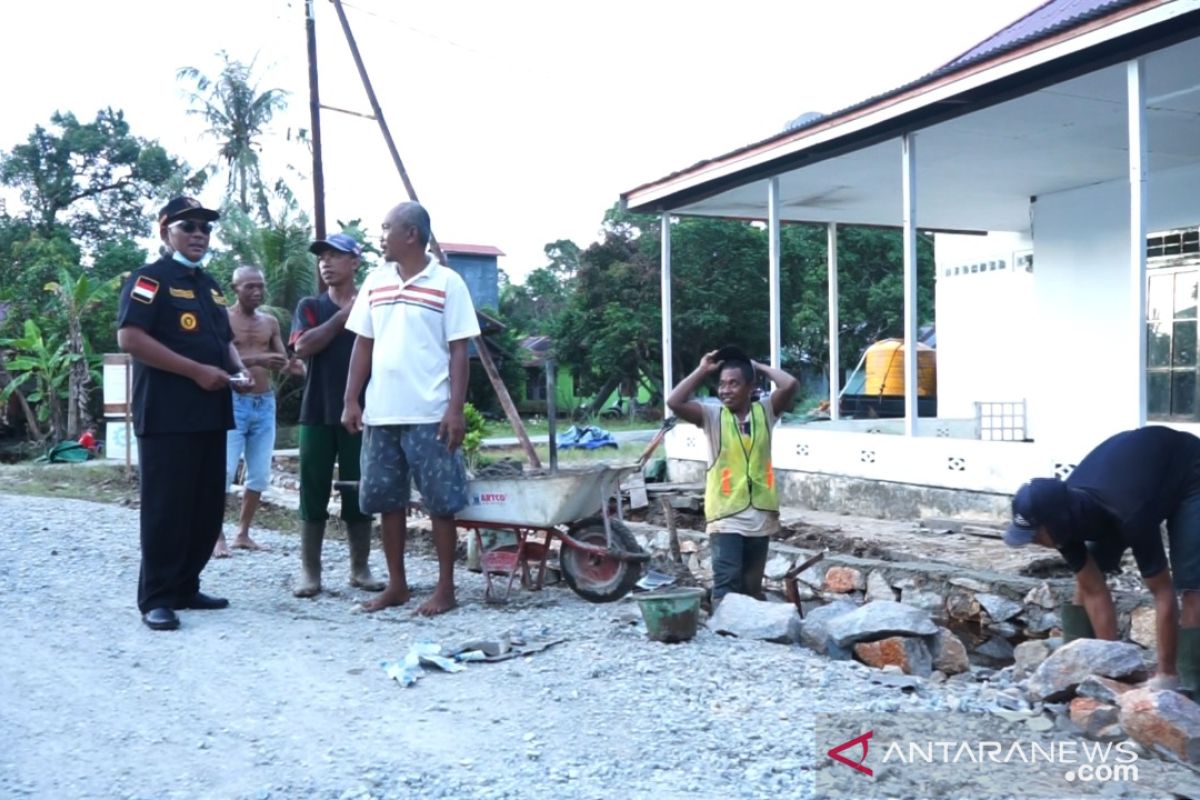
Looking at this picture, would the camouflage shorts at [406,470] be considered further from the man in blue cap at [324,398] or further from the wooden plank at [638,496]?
the wooden plank at [638,496]

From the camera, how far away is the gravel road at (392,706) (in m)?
3.10

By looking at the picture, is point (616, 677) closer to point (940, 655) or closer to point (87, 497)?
point (940, 655)

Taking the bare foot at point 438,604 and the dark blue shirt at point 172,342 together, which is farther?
the bare foot at point 438,604

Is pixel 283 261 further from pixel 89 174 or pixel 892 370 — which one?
pixel 89 174

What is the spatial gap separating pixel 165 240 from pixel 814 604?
480cm

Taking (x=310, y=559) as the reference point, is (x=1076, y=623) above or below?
below

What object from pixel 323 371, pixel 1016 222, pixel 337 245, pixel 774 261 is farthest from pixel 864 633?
pixel 1016 222

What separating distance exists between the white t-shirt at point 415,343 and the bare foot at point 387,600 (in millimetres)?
854

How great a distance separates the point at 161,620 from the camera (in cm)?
470

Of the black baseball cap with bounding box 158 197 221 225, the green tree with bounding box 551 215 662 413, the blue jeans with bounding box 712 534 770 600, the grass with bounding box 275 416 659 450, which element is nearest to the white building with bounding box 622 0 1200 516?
the blue jeans with bounding box 712 534 770 600

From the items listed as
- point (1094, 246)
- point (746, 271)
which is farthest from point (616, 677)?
point (746, 271)

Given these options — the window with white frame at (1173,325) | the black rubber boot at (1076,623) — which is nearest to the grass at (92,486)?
the black rubber boot at (1076,623)

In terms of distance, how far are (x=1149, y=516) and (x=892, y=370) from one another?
12541 millimetres

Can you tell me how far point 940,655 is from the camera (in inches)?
202
